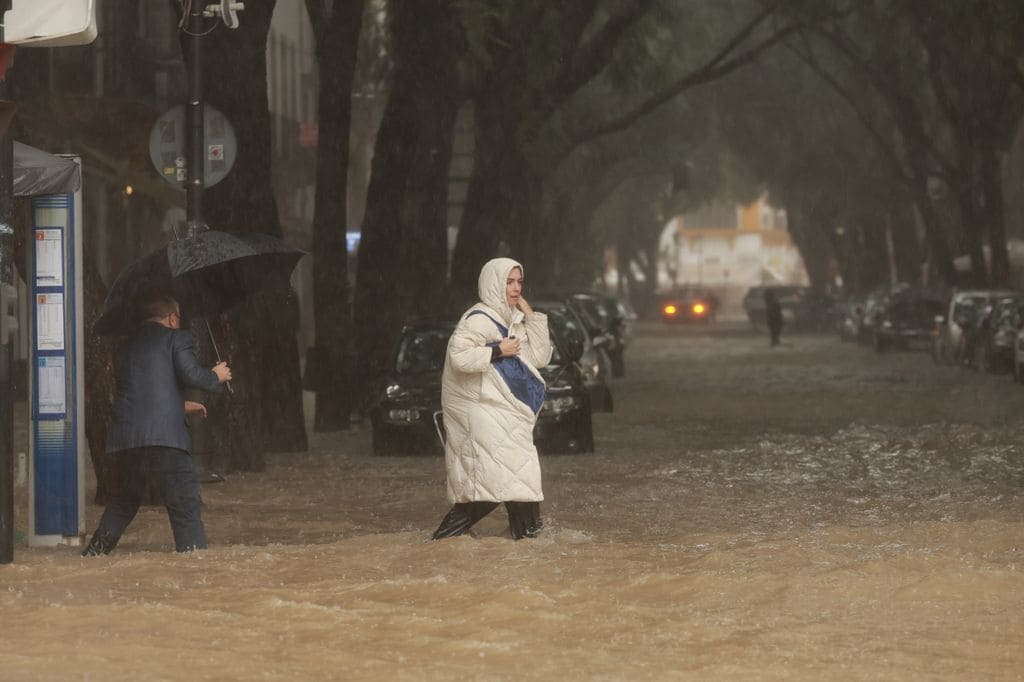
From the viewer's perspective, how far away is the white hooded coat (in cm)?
1082

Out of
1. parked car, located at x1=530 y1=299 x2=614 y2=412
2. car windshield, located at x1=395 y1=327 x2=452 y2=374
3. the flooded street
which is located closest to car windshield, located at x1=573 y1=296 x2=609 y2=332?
parked car, located at x1=530 y1=299 x2=614 y2=412

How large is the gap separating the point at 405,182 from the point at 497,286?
1211cm

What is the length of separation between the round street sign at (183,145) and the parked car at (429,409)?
344 centimetres

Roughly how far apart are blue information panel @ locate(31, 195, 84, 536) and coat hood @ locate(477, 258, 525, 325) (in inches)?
89.2

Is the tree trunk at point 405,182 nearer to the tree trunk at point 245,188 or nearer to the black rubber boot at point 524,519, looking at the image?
the tree trunk at point 245,188

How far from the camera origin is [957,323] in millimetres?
37812

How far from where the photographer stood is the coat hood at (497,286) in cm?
1086

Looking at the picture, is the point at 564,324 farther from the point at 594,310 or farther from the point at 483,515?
the point at 594,310

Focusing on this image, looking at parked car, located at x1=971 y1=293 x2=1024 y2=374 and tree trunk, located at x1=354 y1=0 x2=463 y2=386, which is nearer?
tree trunk, located at x1=354 y1=0 x2=463 y2=386

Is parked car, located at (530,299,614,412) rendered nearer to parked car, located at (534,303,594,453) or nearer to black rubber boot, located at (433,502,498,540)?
parked car, located at (534,303,594,453)

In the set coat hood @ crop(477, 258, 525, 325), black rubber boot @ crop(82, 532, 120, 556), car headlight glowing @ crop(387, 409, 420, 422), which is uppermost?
coat hood @ crop(477, 258, 525, 325)

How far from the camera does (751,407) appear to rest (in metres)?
26.0

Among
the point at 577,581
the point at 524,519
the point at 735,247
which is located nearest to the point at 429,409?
the point at 524,519

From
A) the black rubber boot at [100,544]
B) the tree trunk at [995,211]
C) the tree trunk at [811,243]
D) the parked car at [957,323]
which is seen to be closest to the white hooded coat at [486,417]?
the black rubber boot at [100,544]
